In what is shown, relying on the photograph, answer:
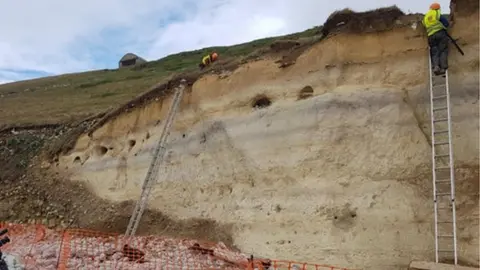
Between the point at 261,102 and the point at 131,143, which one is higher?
the point at 261,102

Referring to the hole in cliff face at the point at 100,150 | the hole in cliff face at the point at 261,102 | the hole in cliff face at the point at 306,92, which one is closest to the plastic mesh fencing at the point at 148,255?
the hole in cliff face at the point at 261,102

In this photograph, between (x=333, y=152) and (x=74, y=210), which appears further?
(x=74, y=210)

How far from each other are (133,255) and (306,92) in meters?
5.07

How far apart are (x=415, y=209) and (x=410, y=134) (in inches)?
54.8

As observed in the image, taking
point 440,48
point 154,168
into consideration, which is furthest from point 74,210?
point 440,48

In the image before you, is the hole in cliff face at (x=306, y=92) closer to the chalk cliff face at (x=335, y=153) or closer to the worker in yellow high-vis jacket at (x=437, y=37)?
the chalk cliff face at (x=335, y=153)

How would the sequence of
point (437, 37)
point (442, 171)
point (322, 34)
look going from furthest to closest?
point (322, 34) < point (437, 37) < point (442, 171)

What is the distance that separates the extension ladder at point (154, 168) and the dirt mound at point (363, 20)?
5.12 metres

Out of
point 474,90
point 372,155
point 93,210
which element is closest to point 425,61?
point 474,90

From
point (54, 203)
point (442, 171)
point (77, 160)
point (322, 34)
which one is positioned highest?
point (322, 34)

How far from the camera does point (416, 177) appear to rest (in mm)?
10203

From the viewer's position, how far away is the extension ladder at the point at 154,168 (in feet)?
50.8

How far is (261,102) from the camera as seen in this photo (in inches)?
515

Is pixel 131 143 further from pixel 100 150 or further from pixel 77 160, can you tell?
pixel 77 160
